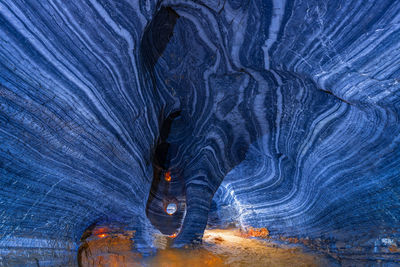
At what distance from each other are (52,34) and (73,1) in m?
0.42

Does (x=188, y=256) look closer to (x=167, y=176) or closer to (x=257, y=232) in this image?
(x=167, y=176)

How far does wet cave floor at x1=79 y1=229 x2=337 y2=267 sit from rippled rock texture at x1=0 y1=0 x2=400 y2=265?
0.24 m

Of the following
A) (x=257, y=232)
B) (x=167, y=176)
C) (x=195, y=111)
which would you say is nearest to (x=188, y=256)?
(x=167, y=176)

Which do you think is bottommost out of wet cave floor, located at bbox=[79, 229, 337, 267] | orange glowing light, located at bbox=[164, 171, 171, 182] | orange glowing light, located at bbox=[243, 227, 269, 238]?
wet cave floor, located at bbox=[79, 229, 337, 267]

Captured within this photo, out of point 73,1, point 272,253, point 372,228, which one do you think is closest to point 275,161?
point 272,253

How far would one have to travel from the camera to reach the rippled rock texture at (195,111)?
197 cm

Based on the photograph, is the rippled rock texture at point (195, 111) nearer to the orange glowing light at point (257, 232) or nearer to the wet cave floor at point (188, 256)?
the wet cave floor at point (188, 256)

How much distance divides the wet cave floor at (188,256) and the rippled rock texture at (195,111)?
24cm

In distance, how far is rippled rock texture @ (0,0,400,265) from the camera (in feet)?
6.46

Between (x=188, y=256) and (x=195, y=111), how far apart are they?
264cm

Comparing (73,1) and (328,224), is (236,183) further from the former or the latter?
(73,1)

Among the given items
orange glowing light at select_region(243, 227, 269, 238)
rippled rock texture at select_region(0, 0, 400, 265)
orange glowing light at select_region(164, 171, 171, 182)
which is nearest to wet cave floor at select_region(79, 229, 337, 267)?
rippled rock texture at select_region(0, 0, 400, 265)

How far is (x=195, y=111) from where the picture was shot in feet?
15.2

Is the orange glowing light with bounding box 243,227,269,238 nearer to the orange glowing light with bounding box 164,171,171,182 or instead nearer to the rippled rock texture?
the rippled rock texture
